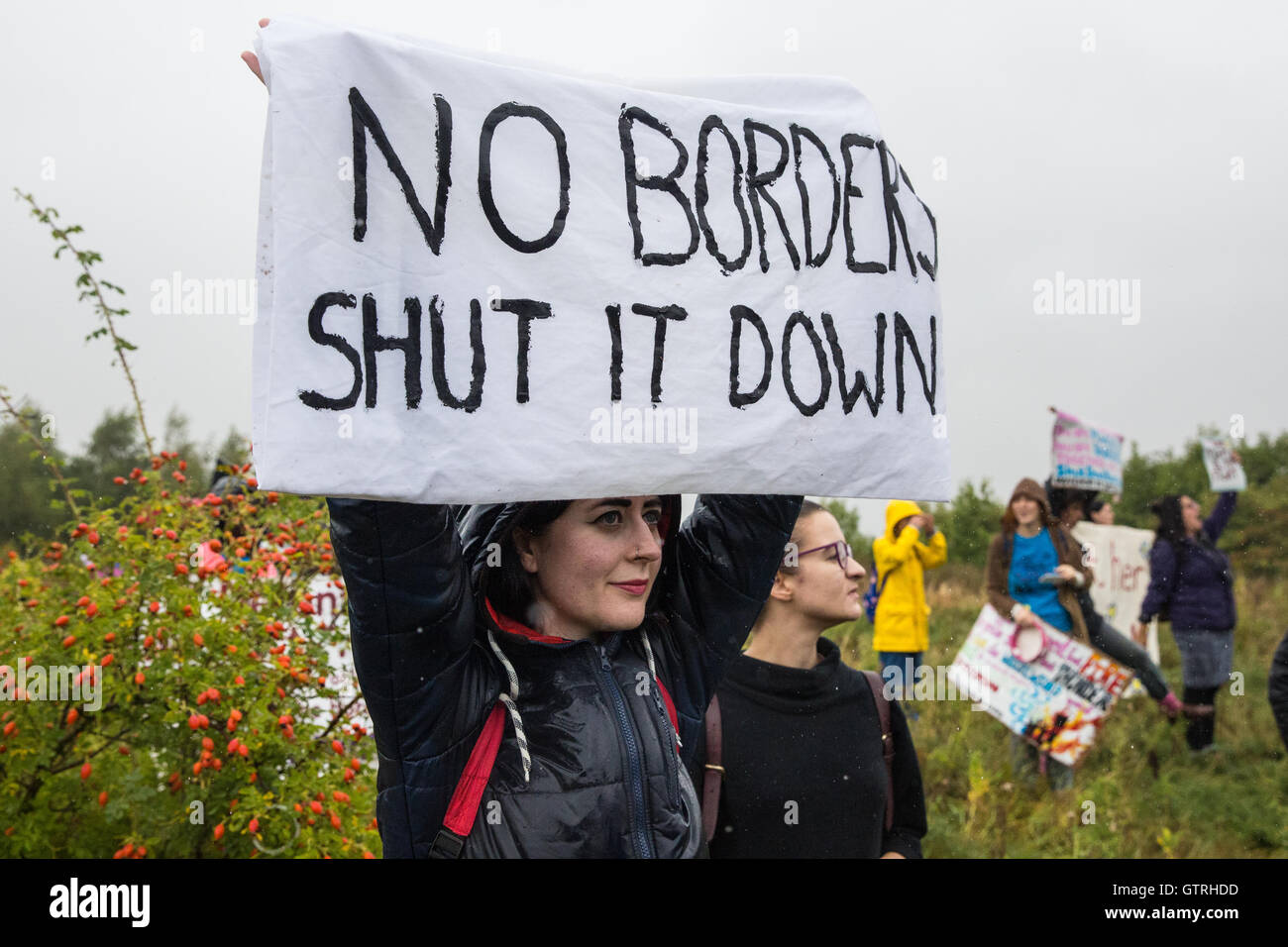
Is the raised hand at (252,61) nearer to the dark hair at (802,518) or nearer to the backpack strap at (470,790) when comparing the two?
the backpack strap at (470,790)

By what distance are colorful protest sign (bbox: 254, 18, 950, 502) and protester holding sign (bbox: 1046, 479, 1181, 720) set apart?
459 cm

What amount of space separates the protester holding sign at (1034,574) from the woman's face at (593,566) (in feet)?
15.6

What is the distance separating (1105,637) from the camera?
6.53 metres

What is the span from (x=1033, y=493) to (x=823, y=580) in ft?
11.6

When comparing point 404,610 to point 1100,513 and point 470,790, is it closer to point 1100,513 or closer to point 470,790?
point 470,790

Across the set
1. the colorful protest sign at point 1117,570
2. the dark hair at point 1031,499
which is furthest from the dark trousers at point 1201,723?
the dark hair at point 1031,499

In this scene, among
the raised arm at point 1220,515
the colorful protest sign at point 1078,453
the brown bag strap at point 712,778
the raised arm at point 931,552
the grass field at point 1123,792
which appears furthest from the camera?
the colorful protest sign at point 1078,453

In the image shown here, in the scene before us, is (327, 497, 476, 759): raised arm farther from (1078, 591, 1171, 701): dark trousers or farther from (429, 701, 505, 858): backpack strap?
(1078, 591, 1171, 701): dark trousers

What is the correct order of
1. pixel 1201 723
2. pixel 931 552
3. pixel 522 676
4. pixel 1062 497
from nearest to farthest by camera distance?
1. pixel 522 676
2. pixel 931 552
3. pixel 1201 723
4. pixel 1062 497

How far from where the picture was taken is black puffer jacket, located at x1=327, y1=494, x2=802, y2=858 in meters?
1.66

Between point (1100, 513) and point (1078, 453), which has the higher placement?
point (1078, 453)

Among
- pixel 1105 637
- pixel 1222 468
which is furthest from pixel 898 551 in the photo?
pixel 1222 468

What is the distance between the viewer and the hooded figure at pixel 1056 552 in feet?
20.4
